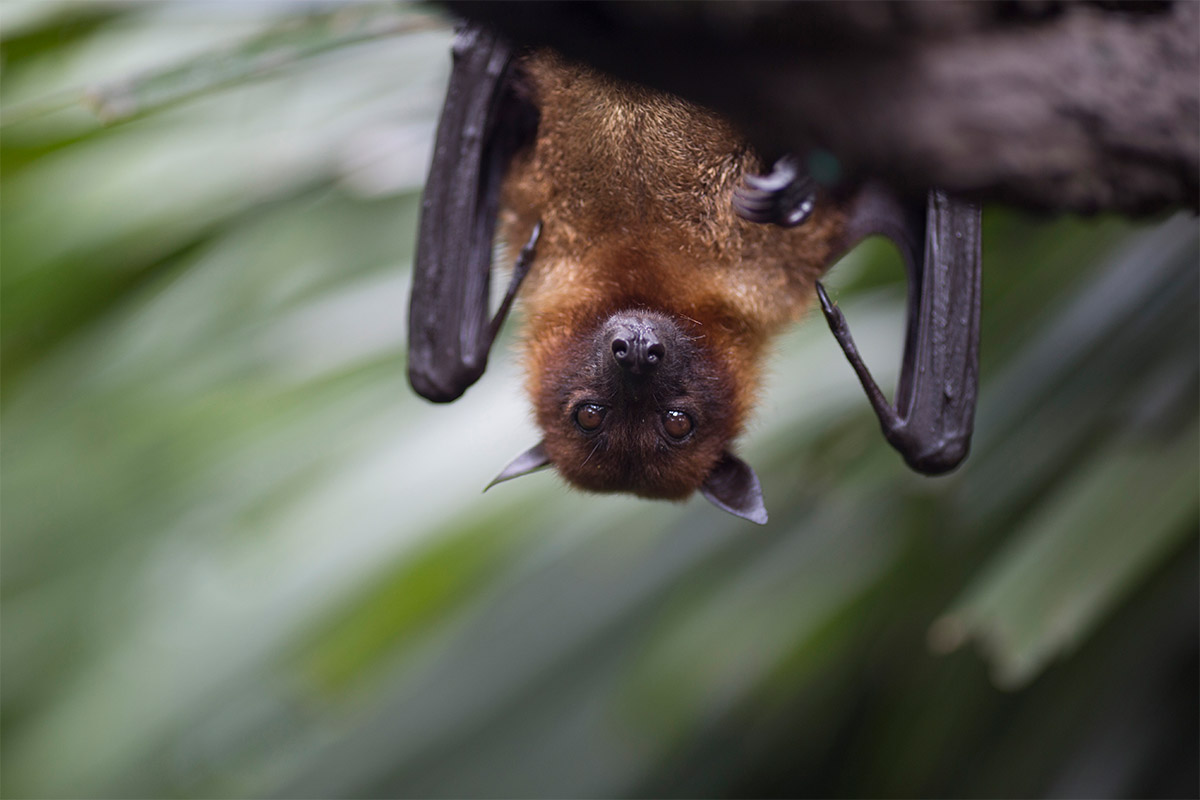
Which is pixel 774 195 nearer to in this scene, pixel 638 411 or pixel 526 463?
pixel 638 411

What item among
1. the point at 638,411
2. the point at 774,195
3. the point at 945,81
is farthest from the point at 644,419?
the point at 945,81

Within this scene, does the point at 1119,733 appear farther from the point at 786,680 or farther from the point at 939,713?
the point at 786,680

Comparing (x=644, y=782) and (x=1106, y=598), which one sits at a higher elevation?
(x=1106, y=598)

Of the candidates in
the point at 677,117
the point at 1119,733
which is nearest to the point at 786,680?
the point at 1119,733

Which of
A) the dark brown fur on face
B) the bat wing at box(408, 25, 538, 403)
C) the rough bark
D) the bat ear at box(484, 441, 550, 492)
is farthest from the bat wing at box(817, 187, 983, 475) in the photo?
the rough bark

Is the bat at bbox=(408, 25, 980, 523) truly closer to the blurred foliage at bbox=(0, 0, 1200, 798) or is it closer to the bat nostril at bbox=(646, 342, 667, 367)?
the bat nostril at bbox=(646, 342, 667, 367)

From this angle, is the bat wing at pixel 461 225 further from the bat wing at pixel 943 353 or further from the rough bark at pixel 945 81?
the rough bark at pixel 945 81

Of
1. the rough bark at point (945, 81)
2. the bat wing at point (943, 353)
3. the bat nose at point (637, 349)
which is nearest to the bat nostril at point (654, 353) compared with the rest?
the bat nose at point (637, 349)
